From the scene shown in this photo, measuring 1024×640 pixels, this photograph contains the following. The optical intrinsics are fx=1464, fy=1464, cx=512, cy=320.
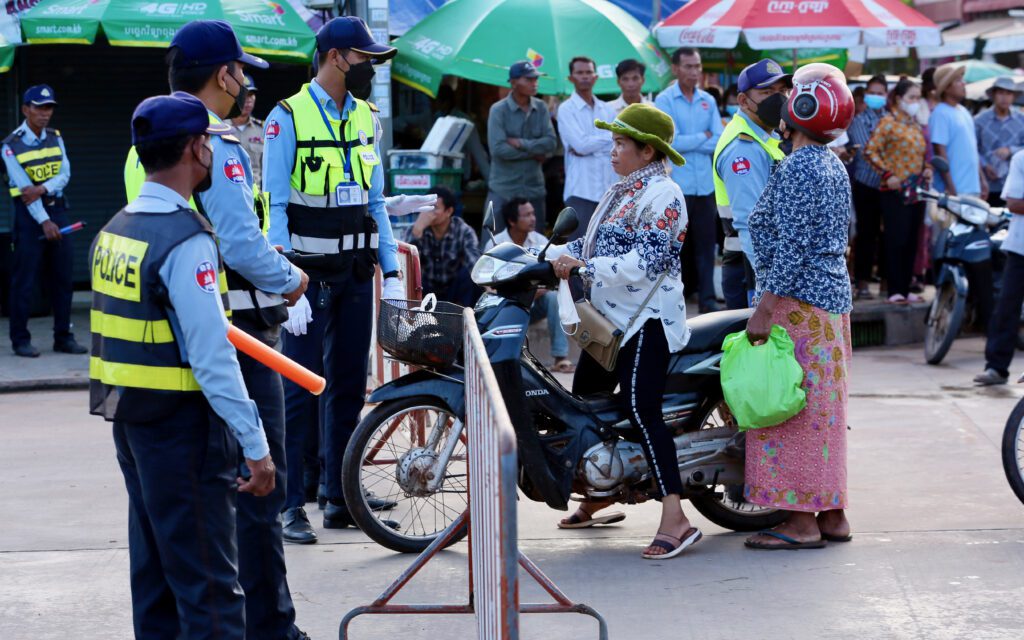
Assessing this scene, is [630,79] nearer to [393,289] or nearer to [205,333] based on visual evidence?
[393,289]

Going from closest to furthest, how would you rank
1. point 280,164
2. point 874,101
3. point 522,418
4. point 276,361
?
point 276,361 → point 522,418 → point 280,164 → point 874,101

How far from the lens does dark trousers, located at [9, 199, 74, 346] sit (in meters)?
11.3

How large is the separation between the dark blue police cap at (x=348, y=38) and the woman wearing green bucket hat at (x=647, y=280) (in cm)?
105

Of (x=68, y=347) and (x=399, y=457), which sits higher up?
(x=399, y=457)

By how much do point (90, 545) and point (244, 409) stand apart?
285 centimetres

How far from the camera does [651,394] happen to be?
235 inches

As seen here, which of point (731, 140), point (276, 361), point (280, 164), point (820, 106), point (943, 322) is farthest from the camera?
point (943, 322)

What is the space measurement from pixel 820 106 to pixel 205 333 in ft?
9.87

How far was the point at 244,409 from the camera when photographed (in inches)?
151

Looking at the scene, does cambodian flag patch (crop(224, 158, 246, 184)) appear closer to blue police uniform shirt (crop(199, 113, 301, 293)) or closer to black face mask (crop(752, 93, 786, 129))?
blue police uniform shirt (crop(199, 113, 301, 293))

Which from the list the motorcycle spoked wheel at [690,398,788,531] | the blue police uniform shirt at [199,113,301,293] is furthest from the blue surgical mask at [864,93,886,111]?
the blue police uniform shirt at [199,113,301,293]

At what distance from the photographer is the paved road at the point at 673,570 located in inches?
205

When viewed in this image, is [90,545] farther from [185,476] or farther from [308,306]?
[185,476]

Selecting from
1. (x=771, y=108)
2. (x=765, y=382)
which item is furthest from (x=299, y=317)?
(x=771, y=108)
